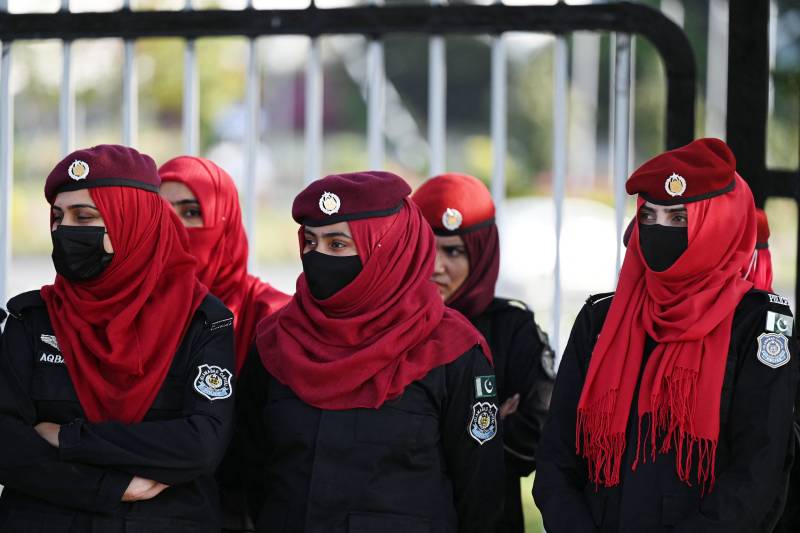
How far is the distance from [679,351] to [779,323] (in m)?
0.25

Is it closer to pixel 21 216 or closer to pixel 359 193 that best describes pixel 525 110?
pixel 21 216

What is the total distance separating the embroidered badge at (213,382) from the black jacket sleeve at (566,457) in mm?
853

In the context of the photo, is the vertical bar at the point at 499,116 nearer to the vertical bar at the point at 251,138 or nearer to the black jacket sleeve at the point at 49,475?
the vertical bar at the point at 251,138

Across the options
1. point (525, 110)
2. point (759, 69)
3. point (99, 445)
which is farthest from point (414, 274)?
point (525, 110)

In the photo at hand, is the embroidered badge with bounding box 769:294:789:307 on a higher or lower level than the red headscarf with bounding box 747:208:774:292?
lower

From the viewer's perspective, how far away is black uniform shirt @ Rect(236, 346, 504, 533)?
2.94m

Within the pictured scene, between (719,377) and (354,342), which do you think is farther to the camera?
(354,342)

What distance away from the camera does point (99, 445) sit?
288 centimetres

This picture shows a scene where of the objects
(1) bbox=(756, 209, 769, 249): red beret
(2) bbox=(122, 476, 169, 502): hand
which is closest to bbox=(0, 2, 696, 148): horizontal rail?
(1) bbox=(756, 209, 769, 249): red beret

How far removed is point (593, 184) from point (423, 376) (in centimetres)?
2075

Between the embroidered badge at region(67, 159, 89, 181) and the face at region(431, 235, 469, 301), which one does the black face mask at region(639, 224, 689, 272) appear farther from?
the embroidered badge at region(67, 159, 89, 181)

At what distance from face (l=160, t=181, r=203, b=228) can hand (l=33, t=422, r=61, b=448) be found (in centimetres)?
102

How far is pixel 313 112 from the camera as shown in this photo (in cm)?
448

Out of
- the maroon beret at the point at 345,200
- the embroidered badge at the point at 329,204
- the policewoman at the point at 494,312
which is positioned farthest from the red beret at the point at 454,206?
the embroidered badge at the point at 329,204
